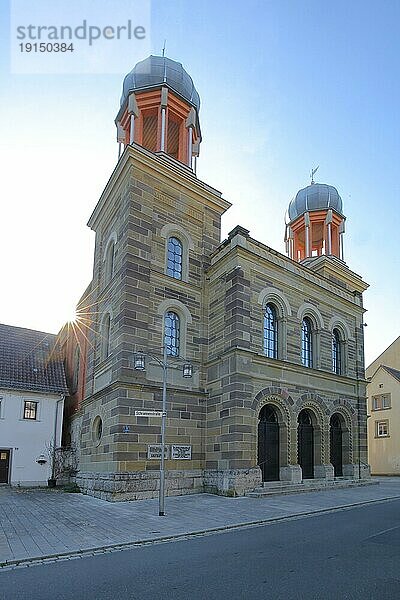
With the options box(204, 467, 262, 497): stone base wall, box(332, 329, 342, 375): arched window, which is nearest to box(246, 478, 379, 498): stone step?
box(204, 467, 262, 497): stone base wall

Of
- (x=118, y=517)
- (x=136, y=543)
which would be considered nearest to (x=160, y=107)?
(x=118, y=517)

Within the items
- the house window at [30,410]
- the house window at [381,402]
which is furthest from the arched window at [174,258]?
the house window at [381,402]

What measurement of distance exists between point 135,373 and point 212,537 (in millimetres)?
9258

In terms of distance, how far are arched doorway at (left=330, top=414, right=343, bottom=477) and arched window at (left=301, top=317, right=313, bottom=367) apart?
127 inches

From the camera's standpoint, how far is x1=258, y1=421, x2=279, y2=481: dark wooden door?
68.0 ft

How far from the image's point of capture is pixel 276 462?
836 inches

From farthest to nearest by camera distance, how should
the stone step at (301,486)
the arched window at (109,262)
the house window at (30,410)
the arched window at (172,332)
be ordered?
1. the house window at (30,410)
2. the arched window at (109,262)
3. the arched window at (172,332)
4. the stone step at (301,486)

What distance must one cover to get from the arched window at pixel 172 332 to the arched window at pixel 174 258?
1853mm

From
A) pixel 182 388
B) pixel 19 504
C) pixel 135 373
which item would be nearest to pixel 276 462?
pixel 182 388

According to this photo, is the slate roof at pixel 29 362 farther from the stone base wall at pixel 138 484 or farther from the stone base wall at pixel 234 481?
the stone base wall at pixel 234 481

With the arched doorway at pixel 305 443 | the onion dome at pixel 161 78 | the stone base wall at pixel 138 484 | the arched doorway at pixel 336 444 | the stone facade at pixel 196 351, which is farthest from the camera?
the onion dome at pixel 161 78

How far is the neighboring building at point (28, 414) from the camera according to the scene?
1032 inches

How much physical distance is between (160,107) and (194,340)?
11.3 m

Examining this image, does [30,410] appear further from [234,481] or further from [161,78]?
[161,78]
